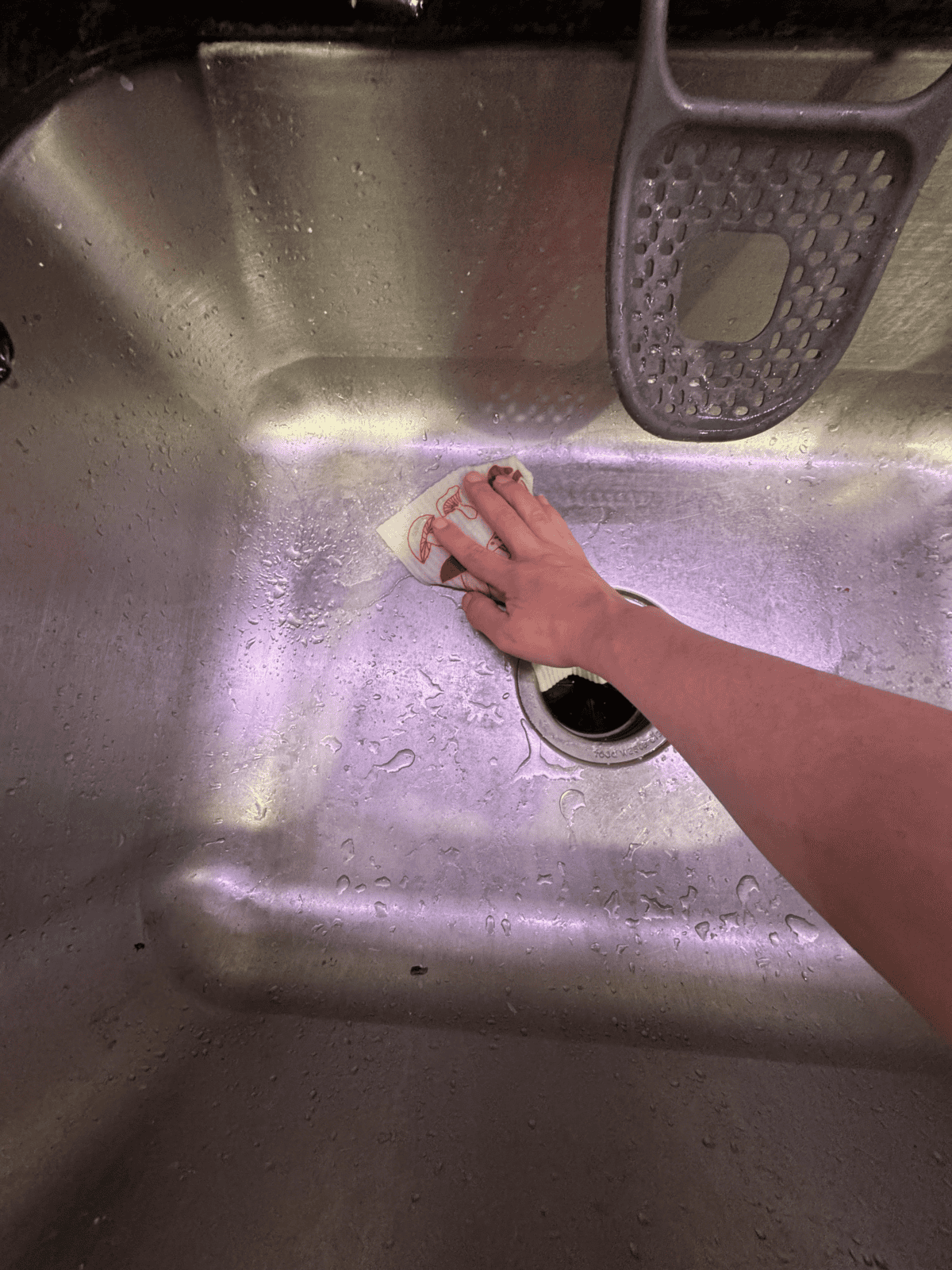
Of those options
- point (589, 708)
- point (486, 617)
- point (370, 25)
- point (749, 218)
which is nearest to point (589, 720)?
point (589, 708)

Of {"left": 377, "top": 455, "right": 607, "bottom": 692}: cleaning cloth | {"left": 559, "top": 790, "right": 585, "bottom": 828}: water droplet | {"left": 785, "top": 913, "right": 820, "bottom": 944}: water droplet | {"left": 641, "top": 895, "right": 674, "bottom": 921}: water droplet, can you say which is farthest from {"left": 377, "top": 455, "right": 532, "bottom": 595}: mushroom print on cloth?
{"left": 785, "top": 913, "right": 820, "bottom": 944}: water droplet

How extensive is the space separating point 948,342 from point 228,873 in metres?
0.96

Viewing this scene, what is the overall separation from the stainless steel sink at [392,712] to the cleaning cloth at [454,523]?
3 centimetres

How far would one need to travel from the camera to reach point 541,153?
1.77ft

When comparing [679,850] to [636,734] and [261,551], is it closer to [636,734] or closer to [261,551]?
[636,734]

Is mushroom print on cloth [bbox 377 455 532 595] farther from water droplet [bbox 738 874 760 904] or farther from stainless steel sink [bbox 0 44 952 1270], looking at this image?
water droplet [bbox 738 874 760 904]

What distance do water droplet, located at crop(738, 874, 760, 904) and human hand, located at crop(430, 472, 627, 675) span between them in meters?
0.31

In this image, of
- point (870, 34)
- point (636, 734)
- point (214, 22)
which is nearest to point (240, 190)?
point (214, 22)

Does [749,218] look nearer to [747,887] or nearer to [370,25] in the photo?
[370,25]

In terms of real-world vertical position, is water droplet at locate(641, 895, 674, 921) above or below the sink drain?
below

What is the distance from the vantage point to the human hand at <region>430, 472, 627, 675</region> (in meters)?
0.65

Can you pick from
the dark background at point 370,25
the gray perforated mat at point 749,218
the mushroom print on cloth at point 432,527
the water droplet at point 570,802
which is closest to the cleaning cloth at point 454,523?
the mushroom print on cloth at point 432,527

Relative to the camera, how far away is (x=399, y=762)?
2.40 feet

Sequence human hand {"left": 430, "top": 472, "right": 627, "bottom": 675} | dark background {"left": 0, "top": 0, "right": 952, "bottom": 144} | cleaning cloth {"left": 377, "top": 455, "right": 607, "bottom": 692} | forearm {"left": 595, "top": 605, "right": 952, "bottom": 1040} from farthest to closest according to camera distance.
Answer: cleaning cloth {"left": 377, "top": 455, "right": 607, "bottom": 692} → human hand {"left": 430, "top": 472, "right": 627, "bottom": 675} → dark background {"left": 0, "top": 0, "right": 952, "bottom": 144} → forearm {"left": 595, "top": 605, "right": 952, "bottom": 1040}
